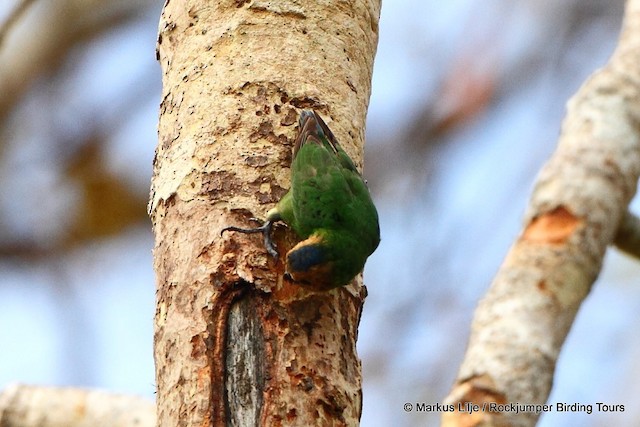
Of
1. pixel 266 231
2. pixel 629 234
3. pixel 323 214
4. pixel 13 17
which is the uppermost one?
pixel 13 17

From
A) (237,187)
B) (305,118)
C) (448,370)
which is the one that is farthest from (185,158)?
(448,370)

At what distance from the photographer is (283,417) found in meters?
2.37

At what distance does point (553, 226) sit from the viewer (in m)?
3.44

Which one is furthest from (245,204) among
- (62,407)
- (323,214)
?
(62,407)

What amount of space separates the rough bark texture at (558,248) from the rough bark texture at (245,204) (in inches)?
19.8

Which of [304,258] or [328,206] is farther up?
[328,206]

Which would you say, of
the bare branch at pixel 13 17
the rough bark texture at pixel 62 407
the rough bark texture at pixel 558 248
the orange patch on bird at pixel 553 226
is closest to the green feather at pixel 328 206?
the rough bark texture at pixel 558 248

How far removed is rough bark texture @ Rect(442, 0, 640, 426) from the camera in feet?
9.47

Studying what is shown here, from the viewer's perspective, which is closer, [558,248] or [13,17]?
[558,248]

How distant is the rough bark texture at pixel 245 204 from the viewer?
95.8 inches

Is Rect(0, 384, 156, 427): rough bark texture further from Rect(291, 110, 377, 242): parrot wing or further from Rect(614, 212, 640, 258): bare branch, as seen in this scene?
Rect(614, 212, 640, 258): bare branch

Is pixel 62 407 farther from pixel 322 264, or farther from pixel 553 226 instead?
pixel 553 226

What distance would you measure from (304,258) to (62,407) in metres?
1.55

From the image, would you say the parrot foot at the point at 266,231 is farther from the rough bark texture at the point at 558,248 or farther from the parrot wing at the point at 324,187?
the rough bark texture at the point at 558,248
